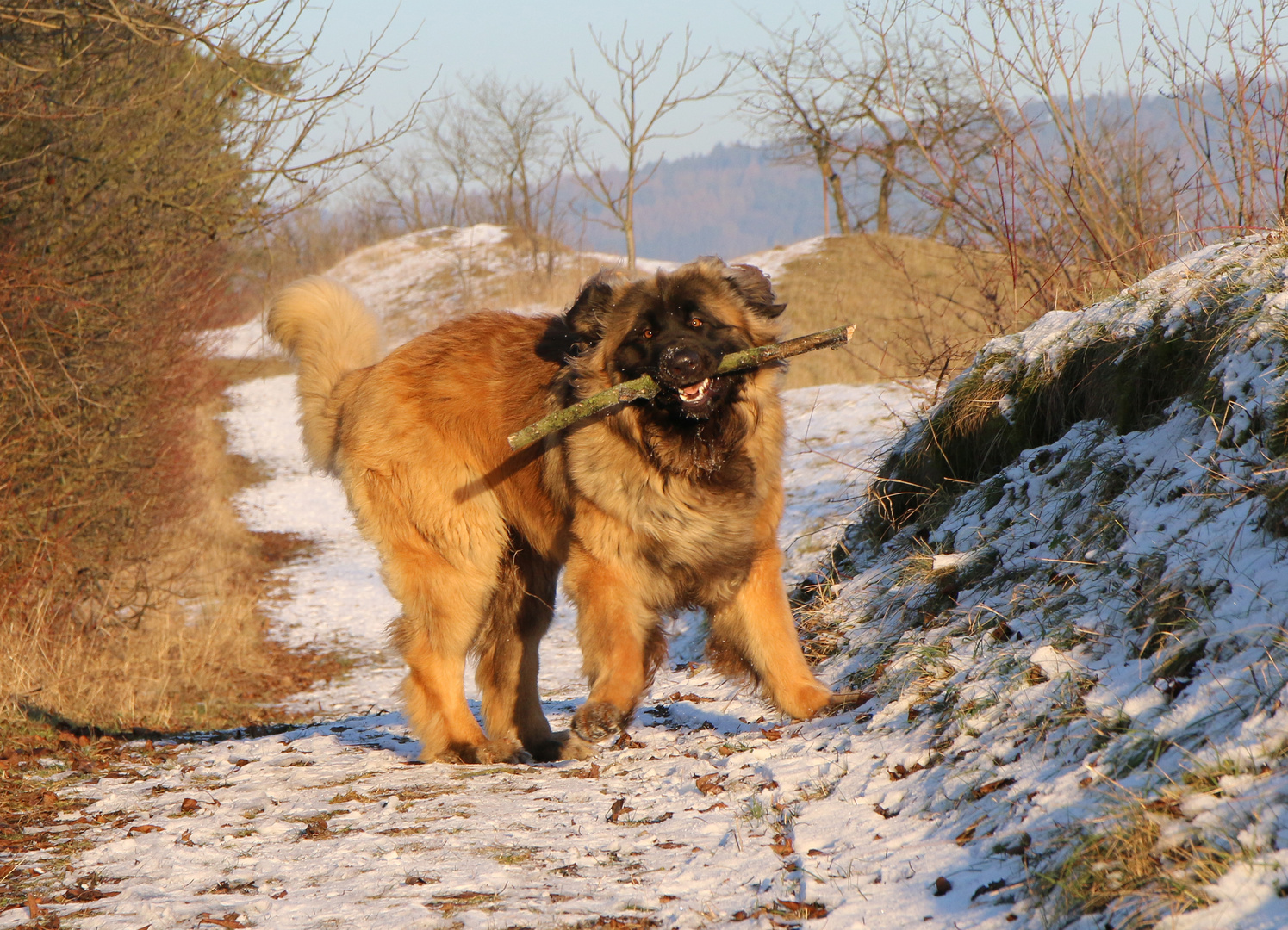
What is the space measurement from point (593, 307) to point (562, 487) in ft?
2.70

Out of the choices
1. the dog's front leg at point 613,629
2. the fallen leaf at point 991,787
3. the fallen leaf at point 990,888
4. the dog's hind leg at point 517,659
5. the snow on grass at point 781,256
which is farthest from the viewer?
the snow on grass at point 781,256

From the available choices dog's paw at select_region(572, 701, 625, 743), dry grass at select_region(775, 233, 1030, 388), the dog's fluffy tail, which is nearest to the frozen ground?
dog's paw at select_region(572, 701, 625, 743)

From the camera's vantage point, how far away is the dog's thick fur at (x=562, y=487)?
4.27m

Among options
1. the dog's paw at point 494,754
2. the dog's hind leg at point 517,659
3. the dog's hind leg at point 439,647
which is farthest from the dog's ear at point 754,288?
the dog's paw at point 494,754

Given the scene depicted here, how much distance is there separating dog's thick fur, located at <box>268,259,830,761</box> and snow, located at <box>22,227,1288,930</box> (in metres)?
0.43

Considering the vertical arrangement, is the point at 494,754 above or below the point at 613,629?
below

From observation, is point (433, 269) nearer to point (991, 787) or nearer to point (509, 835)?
point (509, 835)

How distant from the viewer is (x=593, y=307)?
14.7 feet

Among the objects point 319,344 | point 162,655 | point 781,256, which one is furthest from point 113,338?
point 781,256

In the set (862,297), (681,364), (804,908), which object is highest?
(862,297)

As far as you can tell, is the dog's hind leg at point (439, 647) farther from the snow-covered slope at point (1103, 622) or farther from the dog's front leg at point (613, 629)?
the snow-covered slope at point (1103, 622)

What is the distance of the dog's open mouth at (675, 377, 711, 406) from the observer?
4.16 meters

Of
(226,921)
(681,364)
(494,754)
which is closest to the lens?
(226,921)

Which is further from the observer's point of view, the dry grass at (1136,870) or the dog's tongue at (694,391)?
→ the dog's tongue at (694,391)
